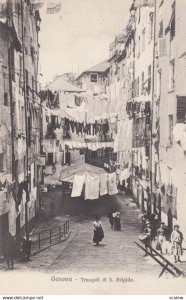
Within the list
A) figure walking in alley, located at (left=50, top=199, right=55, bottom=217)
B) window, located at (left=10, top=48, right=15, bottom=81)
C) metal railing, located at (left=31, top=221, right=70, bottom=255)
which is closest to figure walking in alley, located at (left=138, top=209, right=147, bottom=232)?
metal railing, located at (left=31, top=221, right=70, bottom=255)

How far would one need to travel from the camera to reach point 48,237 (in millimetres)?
6184

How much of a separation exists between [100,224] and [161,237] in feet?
2.40

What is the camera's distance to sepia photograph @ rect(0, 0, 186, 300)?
6.00m

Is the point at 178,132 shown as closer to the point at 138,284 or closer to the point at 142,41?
the point at 142,41

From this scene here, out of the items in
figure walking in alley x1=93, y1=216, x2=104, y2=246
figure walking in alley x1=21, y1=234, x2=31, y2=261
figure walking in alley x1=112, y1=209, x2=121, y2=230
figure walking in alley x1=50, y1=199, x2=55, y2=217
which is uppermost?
figure walking in alley x1=50, y1=199, x2=55, y2=217

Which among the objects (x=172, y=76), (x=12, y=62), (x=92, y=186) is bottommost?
(x=92, y=186)

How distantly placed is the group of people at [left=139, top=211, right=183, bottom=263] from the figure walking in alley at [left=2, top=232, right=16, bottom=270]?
1.49 metres

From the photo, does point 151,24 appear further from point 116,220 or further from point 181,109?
point 116,220

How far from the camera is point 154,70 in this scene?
6293 millimetres

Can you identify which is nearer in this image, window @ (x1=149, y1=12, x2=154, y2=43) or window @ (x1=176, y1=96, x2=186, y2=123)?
window @ (x1=176, y1=96, x2=186, y2=123)

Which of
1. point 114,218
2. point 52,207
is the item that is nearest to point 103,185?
point 114,218

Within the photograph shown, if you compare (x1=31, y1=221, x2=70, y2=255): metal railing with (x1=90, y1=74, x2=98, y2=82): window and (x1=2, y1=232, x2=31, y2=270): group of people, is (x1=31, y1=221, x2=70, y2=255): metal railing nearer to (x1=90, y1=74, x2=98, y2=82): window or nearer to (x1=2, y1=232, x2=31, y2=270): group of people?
(x1=2, y1=232, x2=31, y2=270): group of people

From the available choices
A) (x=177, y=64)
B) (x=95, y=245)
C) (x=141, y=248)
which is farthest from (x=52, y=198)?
(x=177, y=64)

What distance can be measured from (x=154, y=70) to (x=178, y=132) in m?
0.82
